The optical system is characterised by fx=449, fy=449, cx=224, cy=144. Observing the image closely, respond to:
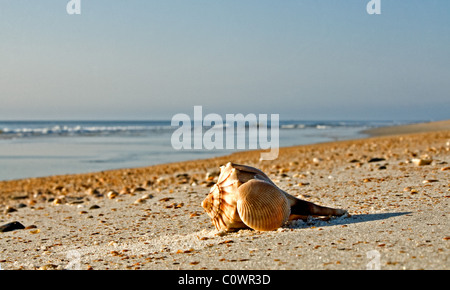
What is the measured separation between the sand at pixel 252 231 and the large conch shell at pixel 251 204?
95 mm

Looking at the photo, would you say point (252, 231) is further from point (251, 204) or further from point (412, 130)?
point (412, 130)

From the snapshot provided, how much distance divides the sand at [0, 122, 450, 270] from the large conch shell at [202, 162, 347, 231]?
0.10 m

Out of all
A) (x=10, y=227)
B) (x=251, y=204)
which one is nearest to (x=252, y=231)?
(x=251, y=204)

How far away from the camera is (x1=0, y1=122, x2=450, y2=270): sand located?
9.20 feet

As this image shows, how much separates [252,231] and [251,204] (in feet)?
0.92

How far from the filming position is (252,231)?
3.58m

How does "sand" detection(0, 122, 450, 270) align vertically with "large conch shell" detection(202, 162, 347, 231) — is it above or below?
below

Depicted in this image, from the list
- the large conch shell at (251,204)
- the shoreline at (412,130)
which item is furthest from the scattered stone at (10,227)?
the shoreline at (412,130)

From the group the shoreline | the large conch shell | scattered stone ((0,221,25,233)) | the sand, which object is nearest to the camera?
the sand

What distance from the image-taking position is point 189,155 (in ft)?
57.2

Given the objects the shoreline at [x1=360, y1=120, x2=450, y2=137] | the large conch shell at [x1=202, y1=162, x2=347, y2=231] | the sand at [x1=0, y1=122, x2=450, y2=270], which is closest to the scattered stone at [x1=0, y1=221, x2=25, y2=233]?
the sand at [x1=0, y1=122, x2=450, y2=270]

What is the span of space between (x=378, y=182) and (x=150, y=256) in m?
3.75

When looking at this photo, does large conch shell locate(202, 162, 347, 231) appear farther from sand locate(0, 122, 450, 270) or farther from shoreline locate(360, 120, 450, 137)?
shoreline locate(360, 120, 450, 137)
